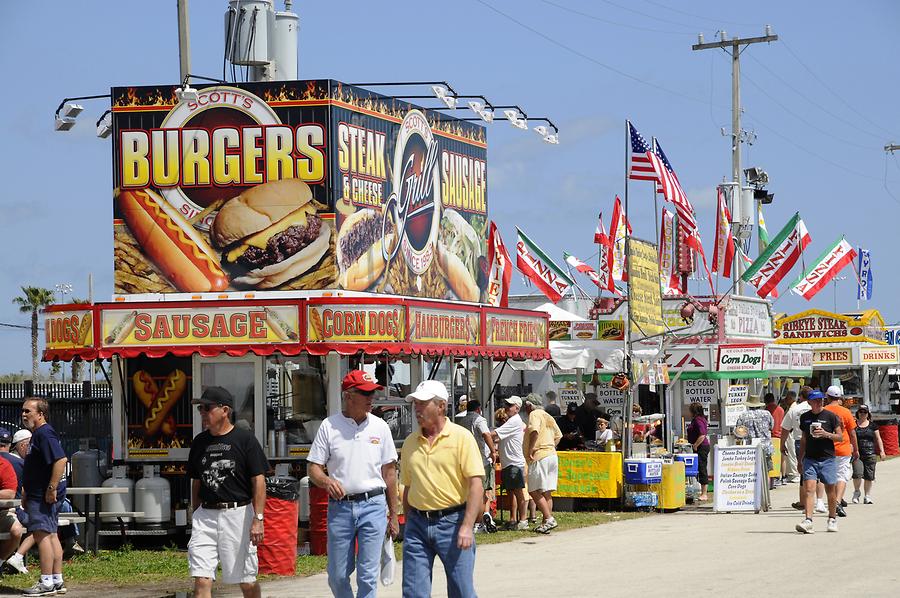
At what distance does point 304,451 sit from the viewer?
1716 cm

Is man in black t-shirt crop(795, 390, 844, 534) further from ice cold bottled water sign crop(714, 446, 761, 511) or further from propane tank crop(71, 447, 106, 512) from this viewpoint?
propane tank crop(71, 447, 106, 512)

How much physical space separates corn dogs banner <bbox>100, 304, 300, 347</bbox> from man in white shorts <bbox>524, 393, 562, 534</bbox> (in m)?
3.79

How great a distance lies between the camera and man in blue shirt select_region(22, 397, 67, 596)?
500 inches

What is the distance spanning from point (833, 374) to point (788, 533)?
91.7ft

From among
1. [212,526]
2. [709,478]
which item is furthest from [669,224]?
[212,526]

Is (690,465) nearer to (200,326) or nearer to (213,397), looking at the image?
(200,326)

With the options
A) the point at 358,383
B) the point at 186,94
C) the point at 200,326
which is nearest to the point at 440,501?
the point at 358,383

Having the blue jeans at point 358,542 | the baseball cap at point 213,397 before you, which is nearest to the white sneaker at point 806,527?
the blue jeans at point 358,542

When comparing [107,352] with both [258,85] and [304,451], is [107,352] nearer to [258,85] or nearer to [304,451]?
[304,451]

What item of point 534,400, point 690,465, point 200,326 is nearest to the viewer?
point 200,326

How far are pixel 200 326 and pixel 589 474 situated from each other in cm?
695

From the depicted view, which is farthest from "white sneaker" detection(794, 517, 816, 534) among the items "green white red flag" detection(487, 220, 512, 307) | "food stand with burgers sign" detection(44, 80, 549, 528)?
Result: "green white red flag" detection(487, 220, 512, 307)

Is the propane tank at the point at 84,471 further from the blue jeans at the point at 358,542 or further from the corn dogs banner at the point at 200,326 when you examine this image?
the blue jeans at the point at 358,542

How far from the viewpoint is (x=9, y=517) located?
13.5 metres
